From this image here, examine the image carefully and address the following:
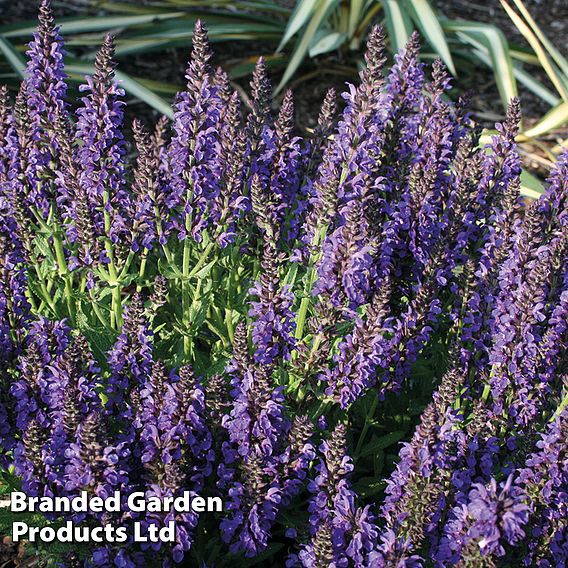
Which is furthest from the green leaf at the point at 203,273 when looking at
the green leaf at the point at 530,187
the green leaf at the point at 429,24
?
the green leaf at the point at 429,24

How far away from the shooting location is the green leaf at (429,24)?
730 cm

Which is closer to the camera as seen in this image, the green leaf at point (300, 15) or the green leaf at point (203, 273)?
the green leaf at point (203, 273)

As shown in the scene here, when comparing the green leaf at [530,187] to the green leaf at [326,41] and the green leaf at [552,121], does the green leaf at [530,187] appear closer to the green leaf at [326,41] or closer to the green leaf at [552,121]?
the green leaf at [552,121]

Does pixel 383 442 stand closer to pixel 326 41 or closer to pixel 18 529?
pixel 18 529

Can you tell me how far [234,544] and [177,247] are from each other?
73.9 inches

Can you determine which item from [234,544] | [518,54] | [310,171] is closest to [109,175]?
[310,171]

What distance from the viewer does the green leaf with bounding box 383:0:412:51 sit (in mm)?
7535

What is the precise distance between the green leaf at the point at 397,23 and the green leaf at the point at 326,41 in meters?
0.57

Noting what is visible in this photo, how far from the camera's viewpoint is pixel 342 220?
12.5ft

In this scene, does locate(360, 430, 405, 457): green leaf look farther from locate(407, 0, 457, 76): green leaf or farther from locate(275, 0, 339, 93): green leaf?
locate(275, 0, 339, 93): green leaf

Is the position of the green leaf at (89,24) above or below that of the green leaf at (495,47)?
above

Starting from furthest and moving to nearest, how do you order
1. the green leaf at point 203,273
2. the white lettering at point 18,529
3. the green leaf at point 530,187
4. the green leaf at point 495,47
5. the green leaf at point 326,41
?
the green leaf at point 326,41
the green leaf at point 495,47
the green leaf at point 530,187
the green leaf at point 203,273
the white lettering at point 18,529

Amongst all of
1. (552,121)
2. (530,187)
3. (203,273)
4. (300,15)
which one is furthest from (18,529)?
(300,15)

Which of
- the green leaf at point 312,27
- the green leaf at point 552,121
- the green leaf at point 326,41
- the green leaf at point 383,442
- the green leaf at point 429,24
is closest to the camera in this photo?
the green leaf at point 383,442
